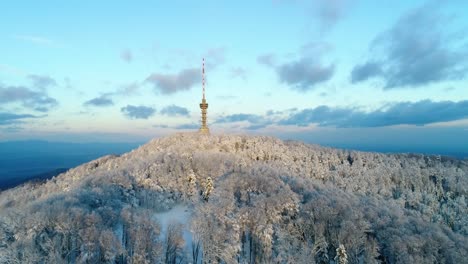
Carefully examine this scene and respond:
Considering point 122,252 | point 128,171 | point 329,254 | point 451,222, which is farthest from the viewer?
point 128,171

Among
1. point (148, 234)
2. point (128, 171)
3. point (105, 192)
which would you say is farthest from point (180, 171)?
point (148, 234)

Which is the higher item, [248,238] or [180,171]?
[180,171]

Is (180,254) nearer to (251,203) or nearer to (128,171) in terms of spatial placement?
(251,203)

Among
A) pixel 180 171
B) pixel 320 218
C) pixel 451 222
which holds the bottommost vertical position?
pixel 451 222

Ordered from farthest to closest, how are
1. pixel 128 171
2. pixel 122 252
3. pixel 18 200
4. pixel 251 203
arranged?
pixel 18 200, pixel 128 171, pixel 251 203, pixel 122 252

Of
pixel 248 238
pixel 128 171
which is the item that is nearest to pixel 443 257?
pixel 248 238

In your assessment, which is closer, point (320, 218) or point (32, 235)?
point (32, 235)
